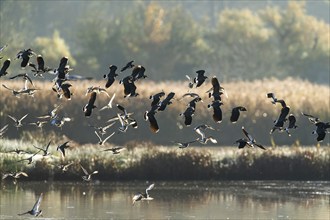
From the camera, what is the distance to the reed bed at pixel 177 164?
98.2 ft

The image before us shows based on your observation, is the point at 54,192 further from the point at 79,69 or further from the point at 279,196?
the point at 79,69

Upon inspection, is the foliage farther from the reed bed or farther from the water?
the water

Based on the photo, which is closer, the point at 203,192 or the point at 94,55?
the point at 203,192

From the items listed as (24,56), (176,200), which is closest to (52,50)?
(176,200)

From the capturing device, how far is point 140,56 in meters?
75.9

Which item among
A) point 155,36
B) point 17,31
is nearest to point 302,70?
point 155,36

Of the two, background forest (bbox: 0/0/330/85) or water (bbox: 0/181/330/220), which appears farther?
background forest (bbox: 0/0/330/85)

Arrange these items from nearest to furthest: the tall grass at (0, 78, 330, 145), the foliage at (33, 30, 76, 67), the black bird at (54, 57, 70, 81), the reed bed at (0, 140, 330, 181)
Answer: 1. the black bird at (54, 57, 70, 81)
2. the reed bed at (0, 140, 330, 181)
3. the tall grass at (0, 78, 330, 145)
4. the foliage at (33, 30, 76, 67)

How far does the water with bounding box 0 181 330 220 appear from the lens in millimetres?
24234

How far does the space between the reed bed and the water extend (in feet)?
1.59

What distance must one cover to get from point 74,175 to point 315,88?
2401 centimetres

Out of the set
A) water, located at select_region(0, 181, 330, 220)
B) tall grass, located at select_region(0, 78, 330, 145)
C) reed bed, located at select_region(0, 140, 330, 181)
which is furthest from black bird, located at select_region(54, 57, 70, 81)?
tall grass, located at select_region(0, 78, 330, 145)

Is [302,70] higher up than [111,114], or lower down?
higher up

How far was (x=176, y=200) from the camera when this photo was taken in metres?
26.7
